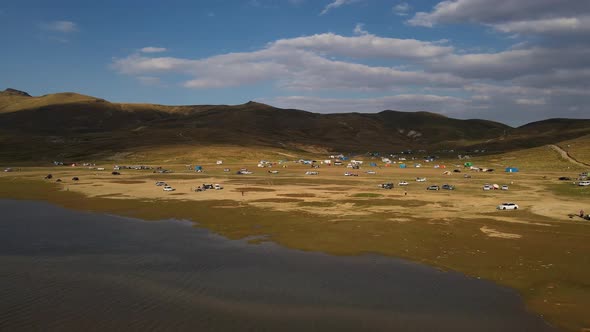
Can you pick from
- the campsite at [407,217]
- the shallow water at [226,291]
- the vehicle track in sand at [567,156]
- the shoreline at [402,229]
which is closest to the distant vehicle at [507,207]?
the campsite at [407,217]

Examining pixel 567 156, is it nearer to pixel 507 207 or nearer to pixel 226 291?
pixel 507 207

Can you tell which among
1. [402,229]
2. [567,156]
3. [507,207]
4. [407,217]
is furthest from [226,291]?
[567,156]

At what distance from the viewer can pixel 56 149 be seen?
180000 mm

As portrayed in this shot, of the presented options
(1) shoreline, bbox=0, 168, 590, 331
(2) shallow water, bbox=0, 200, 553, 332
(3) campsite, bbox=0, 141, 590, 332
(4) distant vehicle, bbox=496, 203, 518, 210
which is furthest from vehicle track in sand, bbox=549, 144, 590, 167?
(2) shallow water, bbox=0, 200, 553, 332

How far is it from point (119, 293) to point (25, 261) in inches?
459

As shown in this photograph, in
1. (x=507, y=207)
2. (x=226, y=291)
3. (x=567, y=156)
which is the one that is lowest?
(x=226, y=291)

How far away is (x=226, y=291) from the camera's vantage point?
26719mm

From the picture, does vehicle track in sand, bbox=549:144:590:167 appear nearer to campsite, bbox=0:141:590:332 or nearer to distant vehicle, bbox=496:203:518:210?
campsite, bbox=0:141:590:332

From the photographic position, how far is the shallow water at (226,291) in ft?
72.3

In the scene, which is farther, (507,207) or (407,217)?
(507,207)

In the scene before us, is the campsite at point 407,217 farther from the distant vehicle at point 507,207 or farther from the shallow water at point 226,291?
the shallow water at point 226,291

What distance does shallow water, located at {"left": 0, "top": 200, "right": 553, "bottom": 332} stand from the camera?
2205 centimetres

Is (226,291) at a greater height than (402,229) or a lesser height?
lesser

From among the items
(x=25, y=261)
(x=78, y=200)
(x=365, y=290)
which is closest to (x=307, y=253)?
(x=365, y=290)
